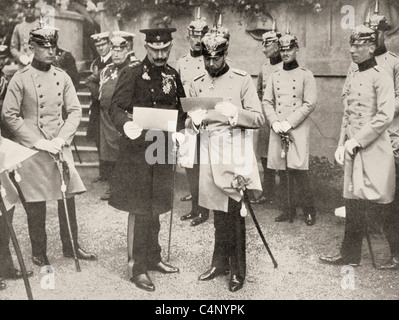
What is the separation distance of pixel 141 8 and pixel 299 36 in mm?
2657

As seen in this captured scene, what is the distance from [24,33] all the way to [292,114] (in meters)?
4.76

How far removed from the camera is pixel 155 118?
4996mm

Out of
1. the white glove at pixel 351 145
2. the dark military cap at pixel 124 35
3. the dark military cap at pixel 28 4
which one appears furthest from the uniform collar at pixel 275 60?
the dark military cap at pixel 28 4

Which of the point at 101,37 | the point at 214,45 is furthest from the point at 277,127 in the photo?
the point at 101,37

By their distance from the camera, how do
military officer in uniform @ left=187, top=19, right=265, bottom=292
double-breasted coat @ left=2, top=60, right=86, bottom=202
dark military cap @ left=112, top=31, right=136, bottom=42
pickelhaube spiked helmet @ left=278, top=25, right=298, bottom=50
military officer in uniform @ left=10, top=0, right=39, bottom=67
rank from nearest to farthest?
military officer in uniform @ left=187, top=19, right=265, bottom=292 → double-breasted coat @ left=2, top=60, right=86, bottom=202 → pickelhaube spiked helmet @ left=278, top=25, right=298, bottom=50 → dark military cap @ left=112, top=31, right=136, bottom=42 → military officer in uniform @ left=10, top=0, right=39, bottom=67

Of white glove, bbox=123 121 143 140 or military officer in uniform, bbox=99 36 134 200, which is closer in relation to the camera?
white glove, bbox=123 121 143 140

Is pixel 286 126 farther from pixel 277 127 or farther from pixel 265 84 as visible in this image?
pixel 265 84

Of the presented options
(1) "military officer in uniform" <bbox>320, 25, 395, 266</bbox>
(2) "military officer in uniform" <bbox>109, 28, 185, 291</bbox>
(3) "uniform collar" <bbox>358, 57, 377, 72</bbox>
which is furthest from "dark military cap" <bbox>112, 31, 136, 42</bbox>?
(3) "uniform collar" <bbox>358, 57, 377, 72</bbox>

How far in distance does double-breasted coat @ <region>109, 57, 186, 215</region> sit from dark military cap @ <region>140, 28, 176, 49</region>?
0.62ft

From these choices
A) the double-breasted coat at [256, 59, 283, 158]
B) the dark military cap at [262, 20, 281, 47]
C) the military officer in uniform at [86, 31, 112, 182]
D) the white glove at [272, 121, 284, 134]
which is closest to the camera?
the white glove at [272, 121, 284, 134]

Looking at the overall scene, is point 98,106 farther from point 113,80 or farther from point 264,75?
point 264,75

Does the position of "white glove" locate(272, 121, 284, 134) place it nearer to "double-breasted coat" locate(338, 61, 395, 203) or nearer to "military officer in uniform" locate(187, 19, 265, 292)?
"double-breasted coat" locate(338, 61, 395, 203)

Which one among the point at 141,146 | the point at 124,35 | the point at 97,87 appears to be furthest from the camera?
the point at 97,87

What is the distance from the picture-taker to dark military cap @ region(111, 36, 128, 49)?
788 cm
